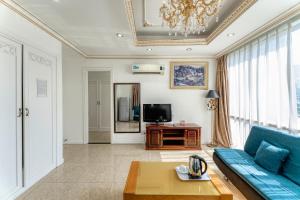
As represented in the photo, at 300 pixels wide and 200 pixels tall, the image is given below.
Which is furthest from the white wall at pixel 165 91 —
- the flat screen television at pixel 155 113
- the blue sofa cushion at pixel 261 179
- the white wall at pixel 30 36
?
the blue sofa cushion at pixel 261 179

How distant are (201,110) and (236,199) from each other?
122 inches

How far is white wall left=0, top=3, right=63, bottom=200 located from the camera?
248 cm

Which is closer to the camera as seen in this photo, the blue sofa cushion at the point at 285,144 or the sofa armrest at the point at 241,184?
the sofa armrest at the point at 241,184

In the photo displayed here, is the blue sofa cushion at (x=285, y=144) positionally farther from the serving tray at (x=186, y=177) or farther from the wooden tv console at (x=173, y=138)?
the wooden tv console at (x=173, y=138)

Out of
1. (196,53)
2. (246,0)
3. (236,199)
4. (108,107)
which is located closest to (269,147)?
(236,199)

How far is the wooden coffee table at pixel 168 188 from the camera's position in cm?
190

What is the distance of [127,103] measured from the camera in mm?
5547

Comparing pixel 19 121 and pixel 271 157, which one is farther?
pixel 19 121

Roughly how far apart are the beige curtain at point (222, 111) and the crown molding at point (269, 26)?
0.62 meters

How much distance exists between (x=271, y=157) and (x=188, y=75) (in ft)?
11.0

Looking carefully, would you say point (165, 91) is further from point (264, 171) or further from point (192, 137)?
point (264, 171)

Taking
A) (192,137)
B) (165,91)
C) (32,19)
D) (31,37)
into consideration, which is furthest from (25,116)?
(192,137)

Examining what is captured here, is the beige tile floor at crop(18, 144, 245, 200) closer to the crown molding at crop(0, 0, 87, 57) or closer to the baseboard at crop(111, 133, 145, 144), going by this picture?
the baseboard at crop(111, 133, 145, 144)

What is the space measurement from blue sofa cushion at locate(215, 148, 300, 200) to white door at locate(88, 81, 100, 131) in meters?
4.20
